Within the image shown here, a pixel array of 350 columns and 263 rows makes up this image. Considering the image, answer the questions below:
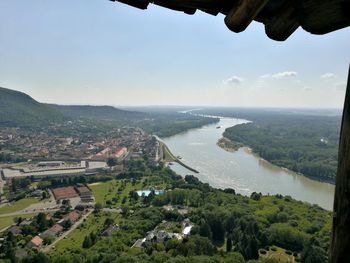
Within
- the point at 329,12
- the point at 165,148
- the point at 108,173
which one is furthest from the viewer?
the point at 165,148

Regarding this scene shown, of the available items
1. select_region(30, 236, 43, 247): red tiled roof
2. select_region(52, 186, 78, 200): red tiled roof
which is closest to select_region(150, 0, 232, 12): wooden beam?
select_region(30, 236, 43, 247): red tiled roof

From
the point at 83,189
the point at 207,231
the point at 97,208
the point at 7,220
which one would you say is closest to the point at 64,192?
the point at 83,189

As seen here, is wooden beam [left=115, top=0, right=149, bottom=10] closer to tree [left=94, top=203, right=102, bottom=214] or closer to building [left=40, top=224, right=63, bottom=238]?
building [left=40, top=224, right=63, bottom=238]

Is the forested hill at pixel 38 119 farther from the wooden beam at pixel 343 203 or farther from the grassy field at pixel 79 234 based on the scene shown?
the wooden beam at pixel 343 203

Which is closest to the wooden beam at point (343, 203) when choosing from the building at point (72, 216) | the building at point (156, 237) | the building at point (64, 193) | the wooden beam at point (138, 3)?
the wooden beam at point (138, 3)

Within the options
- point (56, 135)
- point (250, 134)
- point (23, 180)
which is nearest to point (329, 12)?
point (23, 180)

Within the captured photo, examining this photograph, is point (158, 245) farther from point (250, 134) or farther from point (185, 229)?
point (250, 134)

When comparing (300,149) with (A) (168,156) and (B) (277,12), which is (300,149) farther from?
(B) (277,12)
